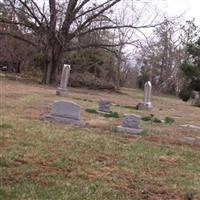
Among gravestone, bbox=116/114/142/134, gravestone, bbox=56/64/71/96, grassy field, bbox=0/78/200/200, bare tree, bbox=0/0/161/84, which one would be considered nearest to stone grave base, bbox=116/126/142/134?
gravestone, bbox=116/114/142/134

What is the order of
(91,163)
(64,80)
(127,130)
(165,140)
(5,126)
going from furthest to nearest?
(64,80) → (127,130) → (165,140) → (5,126) → (91,163)

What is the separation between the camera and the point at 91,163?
735 cm

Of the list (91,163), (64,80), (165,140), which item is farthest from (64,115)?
(64,80)

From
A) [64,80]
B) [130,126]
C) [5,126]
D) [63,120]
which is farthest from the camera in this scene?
[64,80]

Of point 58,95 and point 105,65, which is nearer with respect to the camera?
point 58,95

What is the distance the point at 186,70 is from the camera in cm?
4344

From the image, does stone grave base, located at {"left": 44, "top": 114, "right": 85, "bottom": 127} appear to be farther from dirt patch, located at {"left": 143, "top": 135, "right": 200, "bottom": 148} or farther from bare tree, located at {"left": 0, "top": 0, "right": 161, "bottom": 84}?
bare tree, located at {"left": 0, "top": 0, "right": 161, "bottom": 84}

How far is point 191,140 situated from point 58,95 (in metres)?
11.3

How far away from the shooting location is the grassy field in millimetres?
5766

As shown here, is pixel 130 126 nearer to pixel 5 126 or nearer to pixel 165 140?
pixel 165 140

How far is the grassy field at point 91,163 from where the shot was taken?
577 cm

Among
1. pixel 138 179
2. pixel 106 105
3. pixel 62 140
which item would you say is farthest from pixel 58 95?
pixel 138 179

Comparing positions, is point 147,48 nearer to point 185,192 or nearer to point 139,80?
point 185,192

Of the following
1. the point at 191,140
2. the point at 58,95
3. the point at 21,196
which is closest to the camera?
the point at 21,196
